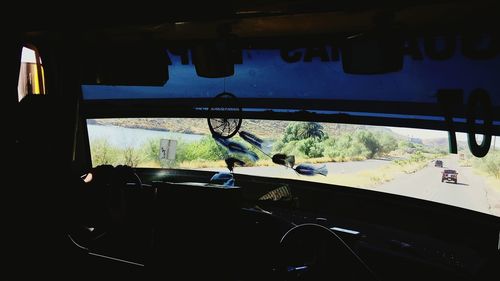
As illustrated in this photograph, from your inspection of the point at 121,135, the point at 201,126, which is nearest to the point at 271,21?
the point at 201,126

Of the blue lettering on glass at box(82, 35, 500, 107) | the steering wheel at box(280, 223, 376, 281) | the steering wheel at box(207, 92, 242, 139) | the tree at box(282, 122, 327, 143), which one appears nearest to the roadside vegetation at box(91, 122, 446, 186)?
the tree at box(282, 122, 327, 143)

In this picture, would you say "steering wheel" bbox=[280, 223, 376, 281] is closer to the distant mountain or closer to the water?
the distant mountain

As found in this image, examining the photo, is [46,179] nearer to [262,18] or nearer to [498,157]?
[262,18]

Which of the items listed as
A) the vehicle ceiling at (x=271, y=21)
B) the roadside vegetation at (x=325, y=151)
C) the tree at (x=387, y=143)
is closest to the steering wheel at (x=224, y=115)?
the roadside vegetation at (x=325, y=151)

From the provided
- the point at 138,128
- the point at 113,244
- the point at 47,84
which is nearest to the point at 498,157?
the point at 113,244

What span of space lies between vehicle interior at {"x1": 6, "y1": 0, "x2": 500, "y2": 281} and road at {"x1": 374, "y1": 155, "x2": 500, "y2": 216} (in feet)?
0.04

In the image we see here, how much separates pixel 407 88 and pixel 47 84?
3.63 m

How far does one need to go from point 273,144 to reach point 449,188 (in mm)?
1544

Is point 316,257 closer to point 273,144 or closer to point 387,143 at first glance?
point 387,143

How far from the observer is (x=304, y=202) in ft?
11.2

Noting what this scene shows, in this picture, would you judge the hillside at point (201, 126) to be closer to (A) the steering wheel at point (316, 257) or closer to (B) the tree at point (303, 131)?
(B) the tree at point (303, 131)

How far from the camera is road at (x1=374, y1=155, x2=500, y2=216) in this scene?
262 cm

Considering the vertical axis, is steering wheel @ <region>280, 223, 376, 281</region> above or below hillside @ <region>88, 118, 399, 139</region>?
below

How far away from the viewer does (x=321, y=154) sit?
3691 mm
